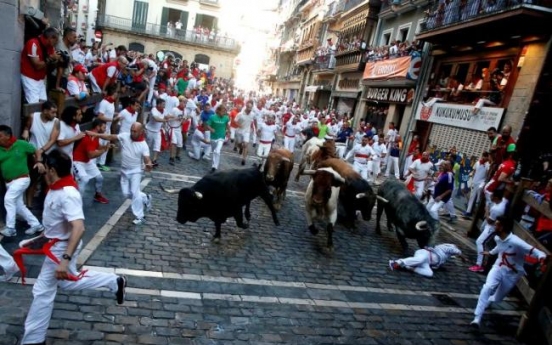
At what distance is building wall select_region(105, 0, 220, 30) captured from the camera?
1741 inches

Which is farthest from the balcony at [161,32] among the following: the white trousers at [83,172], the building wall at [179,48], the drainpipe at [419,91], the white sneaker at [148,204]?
the white trousers at [83,172]

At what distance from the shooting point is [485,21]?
1442 centimetres

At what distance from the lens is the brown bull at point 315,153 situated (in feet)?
38.5

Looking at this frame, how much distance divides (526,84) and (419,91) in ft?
22.0

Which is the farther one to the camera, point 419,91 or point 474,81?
point 419,91

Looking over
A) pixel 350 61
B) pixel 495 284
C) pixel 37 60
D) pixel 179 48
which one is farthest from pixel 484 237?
pixel 179 48

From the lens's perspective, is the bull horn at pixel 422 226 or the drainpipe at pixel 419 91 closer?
the bull horn at pixel 422 226

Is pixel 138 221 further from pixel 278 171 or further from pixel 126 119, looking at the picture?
pixel 278 171

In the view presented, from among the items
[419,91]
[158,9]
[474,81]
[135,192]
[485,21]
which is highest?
[158,9]

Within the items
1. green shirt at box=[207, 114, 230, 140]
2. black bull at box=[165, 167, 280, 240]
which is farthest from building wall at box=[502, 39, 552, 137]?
black bull at box=[165, 167, 280, 240]

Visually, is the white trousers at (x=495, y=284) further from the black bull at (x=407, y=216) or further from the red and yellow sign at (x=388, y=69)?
the red and yellow sign at (x=388, y=69)

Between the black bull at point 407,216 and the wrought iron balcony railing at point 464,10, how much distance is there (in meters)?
8.26

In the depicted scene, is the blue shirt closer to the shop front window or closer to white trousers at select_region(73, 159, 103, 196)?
the shop front window

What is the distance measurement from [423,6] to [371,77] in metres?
4.73
